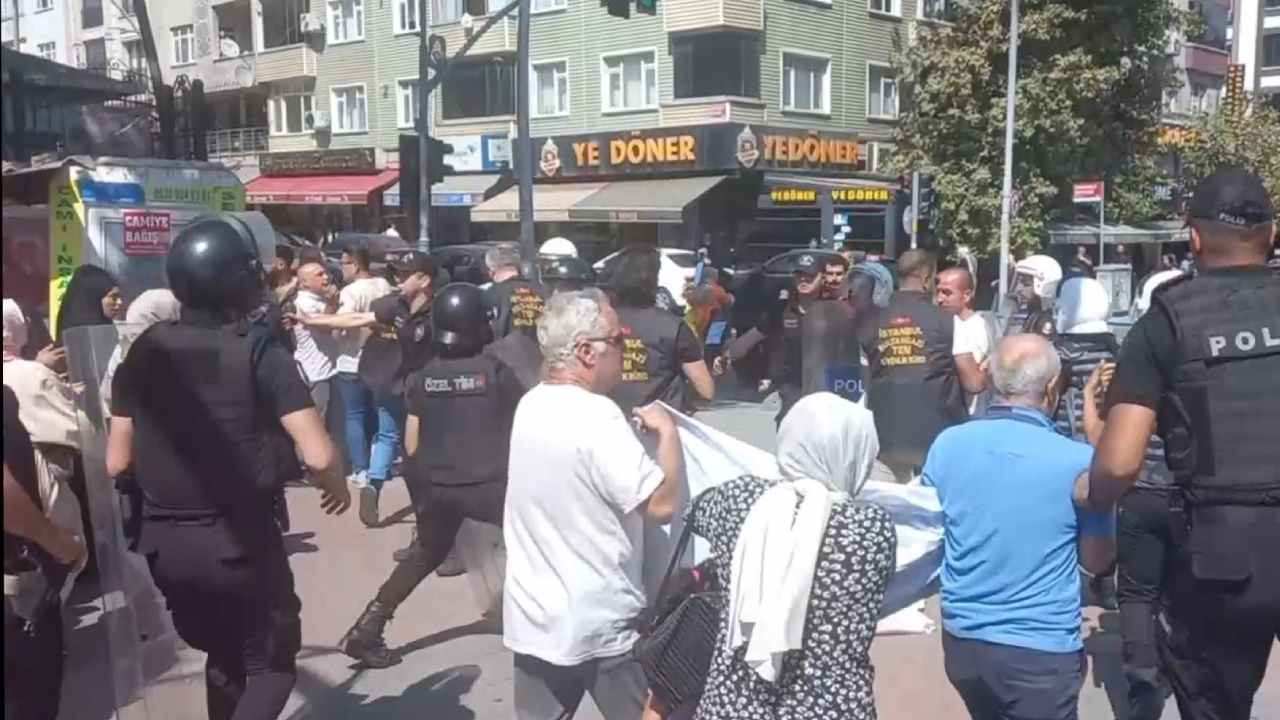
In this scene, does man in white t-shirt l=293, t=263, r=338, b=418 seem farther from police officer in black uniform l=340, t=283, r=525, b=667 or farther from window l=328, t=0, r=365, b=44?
window l=328, t=0, r=365, b=44

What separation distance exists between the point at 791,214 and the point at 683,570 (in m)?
25.9

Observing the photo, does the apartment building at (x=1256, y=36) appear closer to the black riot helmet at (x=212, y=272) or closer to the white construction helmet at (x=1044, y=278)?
the white construction helmet at (x=1044, y=278)

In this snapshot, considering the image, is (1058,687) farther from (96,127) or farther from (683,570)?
(96,127)

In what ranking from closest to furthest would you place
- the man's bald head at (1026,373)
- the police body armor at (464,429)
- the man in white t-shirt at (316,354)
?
the man's bald head at (1026,373)
the police body armor at (464,429)
the man in white t-shirt at (316,354)

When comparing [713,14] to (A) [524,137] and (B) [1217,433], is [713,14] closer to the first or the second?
(A) [524,137]

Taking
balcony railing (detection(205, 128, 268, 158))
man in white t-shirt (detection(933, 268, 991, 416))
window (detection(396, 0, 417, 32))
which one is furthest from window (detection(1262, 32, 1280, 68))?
man in white t-shirt (detection(933, 268, 991, 416))

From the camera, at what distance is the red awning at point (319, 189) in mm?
31375

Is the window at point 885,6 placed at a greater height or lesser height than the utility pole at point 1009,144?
greater

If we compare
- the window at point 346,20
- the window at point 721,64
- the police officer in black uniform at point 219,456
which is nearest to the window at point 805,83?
the window at point 721,64

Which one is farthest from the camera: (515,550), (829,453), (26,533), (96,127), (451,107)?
(451,107)

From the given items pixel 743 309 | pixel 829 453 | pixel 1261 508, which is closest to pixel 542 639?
pixel 829 453

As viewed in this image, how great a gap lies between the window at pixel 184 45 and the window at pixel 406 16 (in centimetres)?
1147

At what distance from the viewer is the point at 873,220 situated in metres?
29.2

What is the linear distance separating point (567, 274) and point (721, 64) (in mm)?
22538
